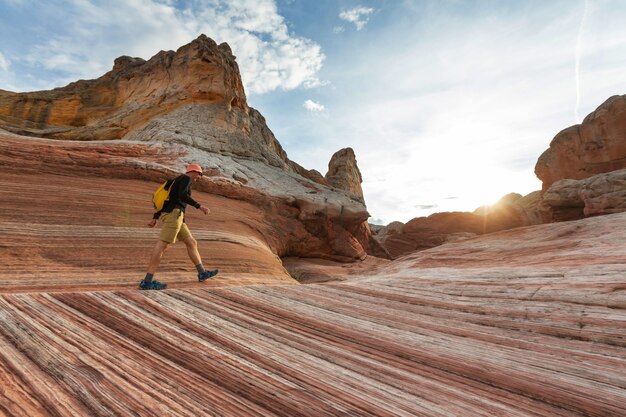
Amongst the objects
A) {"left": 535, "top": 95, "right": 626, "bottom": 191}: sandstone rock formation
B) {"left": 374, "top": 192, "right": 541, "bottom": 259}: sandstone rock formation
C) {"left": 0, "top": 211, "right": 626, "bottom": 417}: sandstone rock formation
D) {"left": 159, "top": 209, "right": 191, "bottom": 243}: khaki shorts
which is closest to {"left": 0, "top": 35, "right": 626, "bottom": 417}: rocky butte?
{"left": 0, "top": 211, "right": 626, "bottom": 417}: sandstone rock formation

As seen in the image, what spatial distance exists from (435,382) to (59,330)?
11.9ft

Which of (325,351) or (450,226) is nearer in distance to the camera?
(325,351)

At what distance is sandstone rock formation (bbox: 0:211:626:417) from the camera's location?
2363 millimetres

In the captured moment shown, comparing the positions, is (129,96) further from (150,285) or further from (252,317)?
(252,317)

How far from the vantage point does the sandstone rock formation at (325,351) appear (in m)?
2.36

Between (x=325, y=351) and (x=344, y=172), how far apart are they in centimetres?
3661

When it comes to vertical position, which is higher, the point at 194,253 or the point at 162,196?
the point at 162,196

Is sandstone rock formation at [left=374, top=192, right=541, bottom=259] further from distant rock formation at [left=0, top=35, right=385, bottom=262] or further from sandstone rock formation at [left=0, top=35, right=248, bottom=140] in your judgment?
sandstone rock formation at [left=0, top=35, right=248, bottom=140]

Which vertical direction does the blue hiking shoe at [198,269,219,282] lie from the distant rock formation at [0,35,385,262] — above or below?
below

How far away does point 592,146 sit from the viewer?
105 feet

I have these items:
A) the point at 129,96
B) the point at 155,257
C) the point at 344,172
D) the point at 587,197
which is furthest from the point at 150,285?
the point at 344,172

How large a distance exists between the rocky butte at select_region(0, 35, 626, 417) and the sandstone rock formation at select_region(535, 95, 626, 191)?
28.2 meters

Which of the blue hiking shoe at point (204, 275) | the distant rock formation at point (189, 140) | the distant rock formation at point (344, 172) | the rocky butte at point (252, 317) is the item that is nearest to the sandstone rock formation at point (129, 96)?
the distant rock formation at point (189, 140)

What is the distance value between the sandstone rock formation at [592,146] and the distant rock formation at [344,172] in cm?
2228
